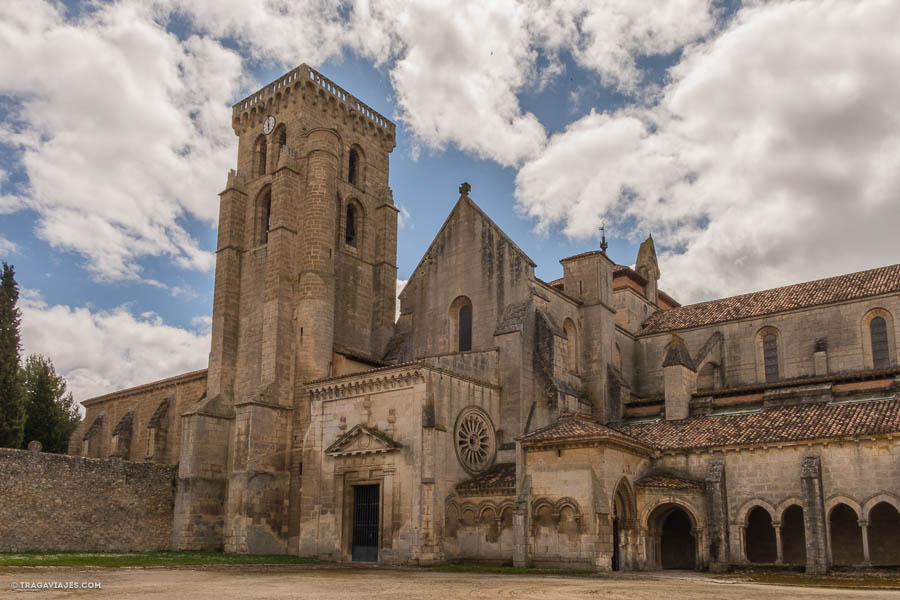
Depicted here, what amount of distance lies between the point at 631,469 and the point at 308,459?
1283cm

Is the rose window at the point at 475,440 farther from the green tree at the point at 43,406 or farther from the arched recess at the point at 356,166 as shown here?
the green tree at the point at 43,406

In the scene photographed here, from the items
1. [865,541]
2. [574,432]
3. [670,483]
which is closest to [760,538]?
[670,483]

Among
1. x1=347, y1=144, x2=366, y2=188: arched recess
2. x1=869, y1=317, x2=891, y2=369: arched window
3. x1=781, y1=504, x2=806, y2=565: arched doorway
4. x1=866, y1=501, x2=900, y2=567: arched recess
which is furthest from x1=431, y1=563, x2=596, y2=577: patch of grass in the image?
x1=347, y1=144, x2=366, y2=188: arched recess

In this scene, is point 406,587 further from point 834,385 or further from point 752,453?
point 834,385

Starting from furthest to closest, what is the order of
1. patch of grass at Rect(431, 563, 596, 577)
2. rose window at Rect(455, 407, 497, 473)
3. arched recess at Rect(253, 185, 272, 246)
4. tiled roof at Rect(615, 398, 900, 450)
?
arched recess at Rect(253, 185, 272, 246), rose window at Rect(455, 407, 497, 473), tiled roof at Rect(615, 398, 900, 450), patch of grass at Rect(431, 563, 596, 577)

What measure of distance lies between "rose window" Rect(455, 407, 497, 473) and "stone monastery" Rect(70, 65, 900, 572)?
0.08 m

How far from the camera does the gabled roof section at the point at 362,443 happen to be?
2773cm

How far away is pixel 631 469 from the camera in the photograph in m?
25.5

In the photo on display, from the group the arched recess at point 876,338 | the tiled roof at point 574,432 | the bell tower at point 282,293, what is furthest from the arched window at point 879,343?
the bell tower at point 282,293

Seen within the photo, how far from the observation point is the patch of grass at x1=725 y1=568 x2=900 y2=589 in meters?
19.3

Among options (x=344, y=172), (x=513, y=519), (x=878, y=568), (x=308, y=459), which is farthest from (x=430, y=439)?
(x=344, y=172)

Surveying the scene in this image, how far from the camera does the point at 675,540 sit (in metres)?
27.9

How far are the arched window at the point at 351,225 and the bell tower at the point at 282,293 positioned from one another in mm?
72

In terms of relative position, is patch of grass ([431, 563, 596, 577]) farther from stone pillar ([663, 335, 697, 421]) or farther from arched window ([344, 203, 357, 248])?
arched window ([344, 203, 357, 248])
